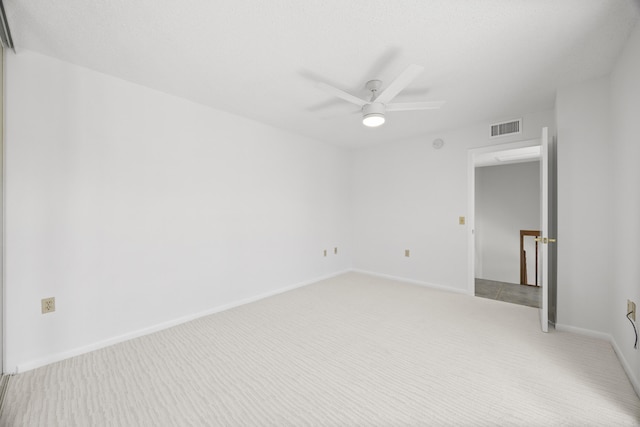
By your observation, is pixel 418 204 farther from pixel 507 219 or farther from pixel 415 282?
pixel 507 219

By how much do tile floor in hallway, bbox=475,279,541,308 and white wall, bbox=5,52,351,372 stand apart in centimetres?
334

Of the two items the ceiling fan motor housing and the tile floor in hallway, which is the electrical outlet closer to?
the ceiling fan motor housing

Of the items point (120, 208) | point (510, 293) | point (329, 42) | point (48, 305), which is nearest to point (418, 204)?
point (510, 293)

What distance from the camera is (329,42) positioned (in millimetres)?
1969

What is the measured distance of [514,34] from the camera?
1.87m

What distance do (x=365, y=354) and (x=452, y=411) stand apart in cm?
79

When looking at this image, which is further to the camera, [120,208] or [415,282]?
[415,282]

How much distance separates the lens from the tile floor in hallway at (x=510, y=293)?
3852 millimetres

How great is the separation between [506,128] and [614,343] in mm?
2612

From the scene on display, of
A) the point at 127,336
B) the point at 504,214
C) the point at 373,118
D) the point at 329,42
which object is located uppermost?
the point at 329,42

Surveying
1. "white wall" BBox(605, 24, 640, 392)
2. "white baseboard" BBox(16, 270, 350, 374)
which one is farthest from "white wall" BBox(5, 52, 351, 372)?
"white wall" BBox(605, 24, 640, 392)

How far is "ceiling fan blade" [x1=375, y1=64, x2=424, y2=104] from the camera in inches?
74.2

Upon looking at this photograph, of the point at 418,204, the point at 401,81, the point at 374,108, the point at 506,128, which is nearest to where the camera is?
the point at 401,81

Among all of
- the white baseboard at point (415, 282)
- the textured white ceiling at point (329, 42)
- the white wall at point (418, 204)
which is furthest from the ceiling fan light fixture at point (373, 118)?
the white baseboard at point (415, 282)
